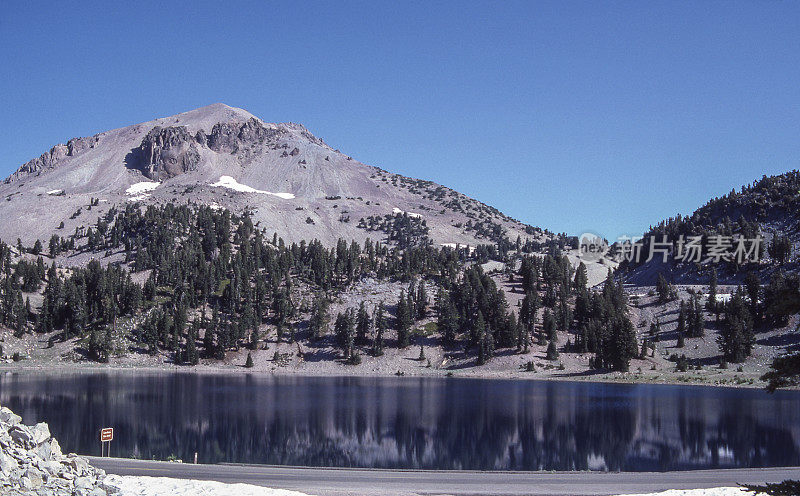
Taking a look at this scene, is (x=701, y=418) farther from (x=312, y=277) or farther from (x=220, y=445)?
(x=312, y=277)

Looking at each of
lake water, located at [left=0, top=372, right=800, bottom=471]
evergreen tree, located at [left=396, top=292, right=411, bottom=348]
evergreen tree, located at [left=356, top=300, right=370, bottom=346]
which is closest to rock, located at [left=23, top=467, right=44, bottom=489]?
lake water, located at [left=0, top=372, right=800, bottom=471]

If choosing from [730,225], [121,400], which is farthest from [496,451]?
[730,225]

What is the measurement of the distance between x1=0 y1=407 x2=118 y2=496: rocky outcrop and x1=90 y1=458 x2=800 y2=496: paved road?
9708mm

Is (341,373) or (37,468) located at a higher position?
(37,468)

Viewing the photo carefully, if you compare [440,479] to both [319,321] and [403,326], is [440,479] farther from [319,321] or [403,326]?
[319,321]

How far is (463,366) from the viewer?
133375 millimetres

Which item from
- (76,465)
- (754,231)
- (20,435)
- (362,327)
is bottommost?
(76,465)

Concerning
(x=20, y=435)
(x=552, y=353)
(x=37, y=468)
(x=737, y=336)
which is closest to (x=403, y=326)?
(x=552, y=353)

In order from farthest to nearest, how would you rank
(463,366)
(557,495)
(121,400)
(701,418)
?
(463,366) → (121,400) → (701,418) → (557,495)

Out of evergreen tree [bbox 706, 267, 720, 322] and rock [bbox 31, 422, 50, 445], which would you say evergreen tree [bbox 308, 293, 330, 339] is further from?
rock [bbox 31, 422, 50, 445]

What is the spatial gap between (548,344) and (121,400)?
3643 inches

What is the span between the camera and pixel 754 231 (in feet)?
550

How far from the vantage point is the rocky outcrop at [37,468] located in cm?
2356

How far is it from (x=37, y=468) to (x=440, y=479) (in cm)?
2151
